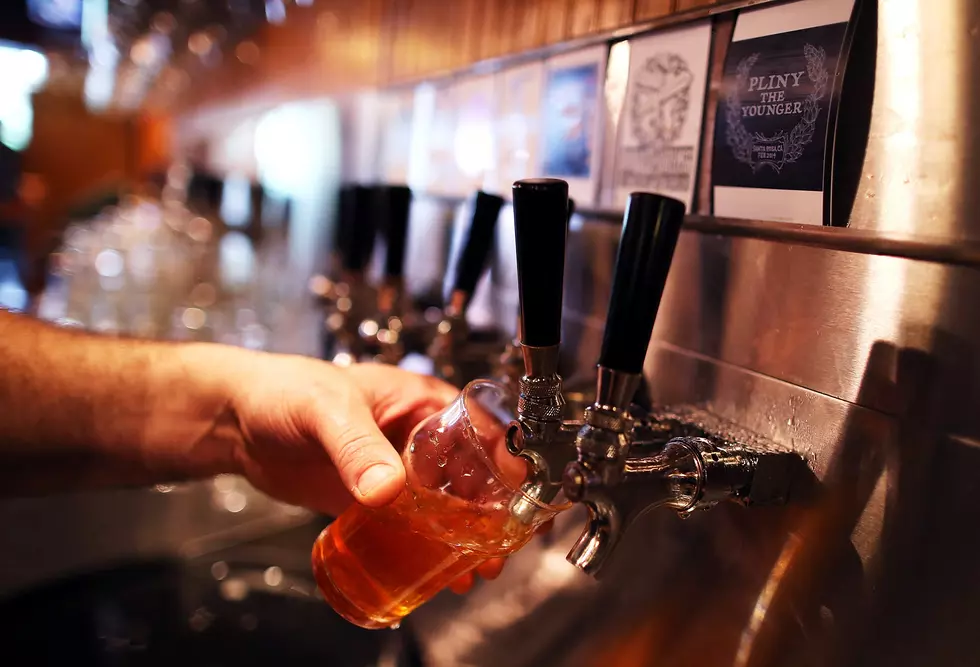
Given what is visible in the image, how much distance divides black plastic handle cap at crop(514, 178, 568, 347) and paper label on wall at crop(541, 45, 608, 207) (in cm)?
34

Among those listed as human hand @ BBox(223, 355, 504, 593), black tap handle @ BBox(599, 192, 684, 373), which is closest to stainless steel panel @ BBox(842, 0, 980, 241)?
black tap handle @ BBox(599, 192, 684, 373)

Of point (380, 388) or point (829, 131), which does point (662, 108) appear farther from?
point (380, 388)

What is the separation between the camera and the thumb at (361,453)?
577mm

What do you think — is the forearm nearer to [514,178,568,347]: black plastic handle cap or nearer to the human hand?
the human hand

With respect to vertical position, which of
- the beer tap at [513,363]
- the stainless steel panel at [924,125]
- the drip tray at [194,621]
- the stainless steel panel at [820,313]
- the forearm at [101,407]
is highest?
the stainless steel panel at [924,125]

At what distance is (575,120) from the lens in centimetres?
88

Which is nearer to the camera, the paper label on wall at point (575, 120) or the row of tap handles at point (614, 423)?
the row of tap handles at point (614, 423)

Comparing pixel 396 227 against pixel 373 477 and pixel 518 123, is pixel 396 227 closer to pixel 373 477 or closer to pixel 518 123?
pixel 518 123

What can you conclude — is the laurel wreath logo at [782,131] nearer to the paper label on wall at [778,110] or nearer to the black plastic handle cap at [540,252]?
the paper label on wall at [778,110]

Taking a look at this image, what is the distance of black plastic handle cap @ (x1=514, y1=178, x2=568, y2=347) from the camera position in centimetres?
49

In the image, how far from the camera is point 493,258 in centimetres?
104

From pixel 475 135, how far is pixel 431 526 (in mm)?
703

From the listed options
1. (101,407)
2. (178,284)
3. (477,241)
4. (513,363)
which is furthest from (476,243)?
(178,284)

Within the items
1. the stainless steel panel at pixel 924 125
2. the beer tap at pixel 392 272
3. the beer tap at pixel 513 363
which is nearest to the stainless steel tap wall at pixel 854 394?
the stainless steel panel at pixel 924 125
